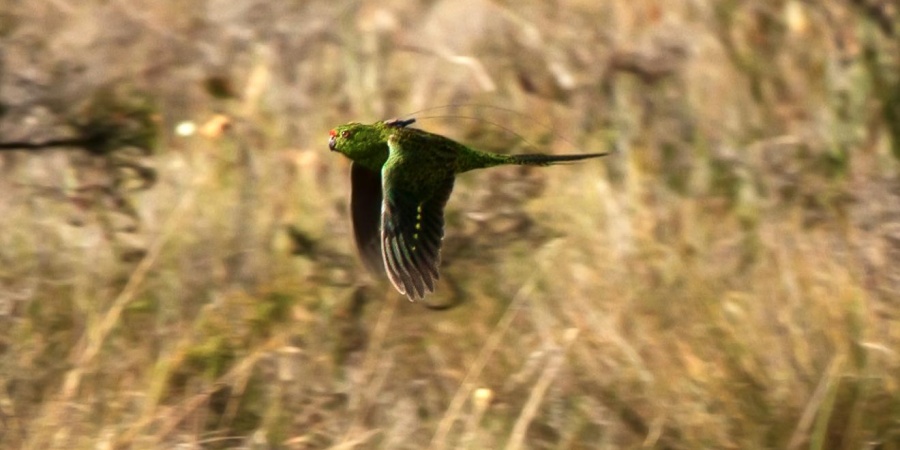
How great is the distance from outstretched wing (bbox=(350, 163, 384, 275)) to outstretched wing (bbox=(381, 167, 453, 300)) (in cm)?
36

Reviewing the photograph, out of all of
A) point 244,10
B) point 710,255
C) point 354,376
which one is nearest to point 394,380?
point 354,376

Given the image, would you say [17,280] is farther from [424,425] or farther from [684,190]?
[684,190]

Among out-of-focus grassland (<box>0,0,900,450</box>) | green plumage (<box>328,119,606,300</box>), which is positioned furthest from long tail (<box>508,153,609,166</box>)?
out-of-focus grassland (<box>0,0,900,450</box>)

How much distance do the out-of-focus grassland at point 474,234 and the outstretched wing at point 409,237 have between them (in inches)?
26.8

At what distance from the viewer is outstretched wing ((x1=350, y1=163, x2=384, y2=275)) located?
A: 3.55 metres

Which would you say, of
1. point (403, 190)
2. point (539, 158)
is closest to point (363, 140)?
point (403, 190)

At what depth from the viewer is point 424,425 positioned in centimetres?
372

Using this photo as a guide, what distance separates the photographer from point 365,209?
3.57 meters

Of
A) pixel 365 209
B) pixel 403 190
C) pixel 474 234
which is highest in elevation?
pixel 403 190

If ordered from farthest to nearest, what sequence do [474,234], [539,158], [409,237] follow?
[474,234]
[539,158]
[409,237]

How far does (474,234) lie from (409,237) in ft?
3.63

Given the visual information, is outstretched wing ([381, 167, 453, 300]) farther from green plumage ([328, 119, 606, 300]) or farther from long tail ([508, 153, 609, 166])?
long tail ([508, 153, 609, 166])

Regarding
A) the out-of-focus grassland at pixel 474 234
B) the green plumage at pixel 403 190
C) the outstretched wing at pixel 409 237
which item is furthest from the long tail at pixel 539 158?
the out-of-focus grassland at pixel 474 234

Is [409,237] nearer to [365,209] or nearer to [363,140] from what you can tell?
[363,140]
